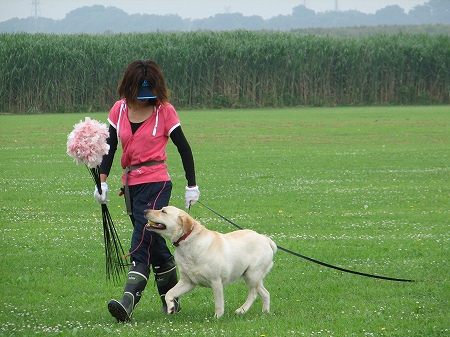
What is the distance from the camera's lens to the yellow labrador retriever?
709 cm

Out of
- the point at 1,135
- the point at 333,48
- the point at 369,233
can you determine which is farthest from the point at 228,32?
the point at 369,233

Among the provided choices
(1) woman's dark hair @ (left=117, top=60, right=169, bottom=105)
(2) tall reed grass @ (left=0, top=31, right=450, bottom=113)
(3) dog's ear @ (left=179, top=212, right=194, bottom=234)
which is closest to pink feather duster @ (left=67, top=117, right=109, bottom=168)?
(1) woman's dark hair @ (left=117, top=60, right=169, bottom=105)

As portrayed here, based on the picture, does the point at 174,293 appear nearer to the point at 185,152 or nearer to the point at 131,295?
the point at 131,295

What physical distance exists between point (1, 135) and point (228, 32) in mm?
26779

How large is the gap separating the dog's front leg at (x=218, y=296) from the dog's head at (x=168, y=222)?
0.54 m

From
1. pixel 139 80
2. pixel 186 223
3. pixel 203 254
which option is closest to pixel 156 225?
pixel 186 223

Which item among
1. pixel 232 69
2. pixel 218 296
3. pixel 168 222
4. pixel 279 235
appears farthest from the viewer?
pixel 232 69

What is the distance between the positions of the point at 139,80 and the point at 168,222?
1304 millimetres

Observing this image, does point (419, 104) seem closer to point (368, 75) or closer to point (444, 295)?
point (368, 75)

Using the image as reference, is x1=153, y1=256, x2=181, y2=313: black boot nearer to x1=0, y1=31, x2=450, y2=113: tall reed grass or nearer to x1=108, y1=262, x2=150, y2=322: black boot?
x1=108, y1=262, x2=150, y2=322: black boot

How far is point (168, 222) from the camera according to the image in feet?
23.2

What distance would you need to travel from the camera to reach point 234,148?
87.0 ft

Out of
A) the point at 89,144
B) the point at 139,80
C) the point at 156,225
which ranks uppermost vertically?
the point at 139,80

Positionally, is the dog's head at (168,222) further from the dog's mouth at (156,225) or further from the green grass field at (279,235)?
the green grass field at (279,235)
